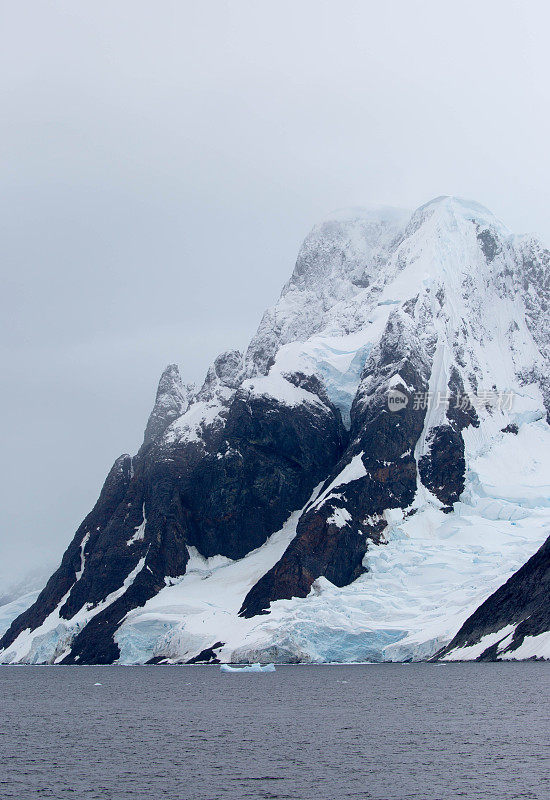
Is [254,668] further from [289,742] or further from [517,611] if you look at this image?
[289,742]

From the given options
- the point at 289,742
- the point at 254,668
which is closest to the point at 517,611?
the point at 254,668

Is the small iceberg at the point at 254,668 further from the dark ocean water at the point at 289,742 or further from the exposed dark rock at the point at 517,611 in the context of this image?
the dark ocean water at the point at 289,742

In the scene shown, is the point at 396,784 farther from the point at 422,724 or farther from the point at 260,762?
the point at 422,724

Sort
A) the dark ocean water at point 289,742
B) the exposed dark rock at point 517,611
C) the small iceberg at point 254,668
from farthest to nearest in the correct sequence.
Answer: the small iceberg at point 254,668, the exposed dark rock at point 517,611, the dark ocean water at point 289,742

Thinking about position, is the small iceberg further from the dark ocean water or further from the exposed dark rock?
the dark ocean water

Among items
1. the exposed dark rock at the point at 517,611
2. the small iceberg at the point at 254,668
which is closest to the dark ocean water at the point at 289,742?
the exposed dark rock at the point at 517,611

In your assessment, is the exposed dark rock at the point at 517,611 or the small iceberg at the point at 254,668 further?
the small iceberg at the point at 254,668

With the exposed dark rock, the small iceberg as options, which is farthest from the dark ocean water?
the small iceberg

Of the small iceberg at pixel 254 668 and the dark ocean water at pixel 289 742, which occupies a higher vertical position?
the dark ocean water at pixel 289 742

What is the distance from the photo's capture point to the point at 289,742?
8112 cm

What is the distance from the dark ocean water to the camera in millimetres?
61000

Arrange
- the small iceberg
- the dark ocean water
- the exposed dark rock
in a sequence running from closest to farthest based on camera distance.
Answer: the dark ocean water → the exposed dark rock → the small iceberg

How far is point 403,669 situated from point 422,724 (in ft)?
318

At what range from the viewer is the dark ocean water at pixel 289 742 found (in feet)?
200
